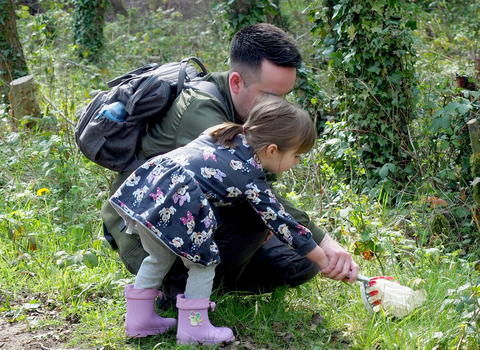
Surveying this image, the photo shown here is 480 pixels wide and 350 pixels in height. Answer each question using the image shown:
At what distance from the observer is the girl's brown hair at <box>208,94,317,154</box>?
2445 mm

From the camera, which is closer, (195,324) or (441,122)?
(195,324)

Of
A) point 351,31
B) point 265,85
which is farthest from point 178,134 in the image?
point 351,31

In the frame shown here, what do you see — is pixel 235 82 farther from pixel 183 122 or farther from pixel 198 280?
pixel 198 280

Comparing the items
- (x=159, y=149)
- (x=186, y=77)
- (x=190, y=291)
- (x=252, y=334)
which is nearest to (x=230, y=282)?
(x=252, y=334)

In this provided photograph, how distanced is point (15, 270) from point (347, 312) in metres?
2.28

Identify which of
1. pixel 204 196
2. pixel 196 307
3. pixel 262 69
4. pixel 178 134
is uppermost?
pixel 262 69

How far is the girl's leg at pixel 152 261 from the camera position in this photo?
2.52m

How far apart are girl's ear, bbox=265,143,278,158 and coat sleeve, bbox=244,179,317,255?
0.13 metres

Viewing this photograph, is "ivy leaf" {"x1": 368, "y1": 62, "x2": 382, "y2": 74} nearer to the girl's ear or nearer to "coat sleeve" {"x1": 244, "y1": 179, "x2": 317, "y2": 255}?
the girl's ear

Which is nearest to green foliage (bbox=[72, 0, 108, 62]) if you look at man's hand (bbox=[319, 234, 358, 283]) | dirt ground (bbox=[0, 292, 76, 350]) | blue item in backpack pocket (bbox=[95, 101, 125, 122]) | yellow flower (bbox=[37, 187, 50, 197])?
yellow flower (bbox=[37, 187, 50, 197])

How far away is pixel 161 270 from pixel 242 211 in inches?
19.9

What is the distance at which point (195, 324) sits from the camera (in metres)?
2.53

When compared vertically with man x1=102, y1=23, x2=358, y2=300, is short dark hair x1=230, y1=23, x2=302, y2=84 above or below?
above

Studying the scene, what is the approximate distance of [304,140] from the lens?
2.51 metres
